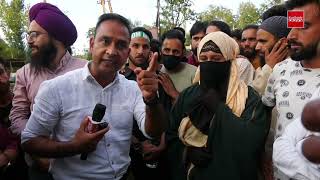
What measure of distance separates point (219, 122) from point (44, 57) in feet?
5.20

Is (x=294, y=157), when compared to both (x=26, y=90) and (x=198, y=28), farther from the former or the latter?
(x=198, y=28)

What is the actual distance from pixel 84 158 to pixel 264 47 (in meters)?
2.38

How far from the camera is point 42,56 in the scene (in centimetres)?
317

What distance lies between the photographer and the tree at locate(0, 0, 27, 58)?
32875mm

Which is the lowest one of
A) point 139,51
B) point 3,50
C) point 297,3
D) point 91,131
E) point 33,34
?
point 3,50

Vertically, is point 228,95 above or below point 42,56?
below

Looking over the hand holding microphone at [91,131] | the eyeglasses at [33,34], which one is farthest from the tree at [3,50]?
the hand holding microphone at [91,131]

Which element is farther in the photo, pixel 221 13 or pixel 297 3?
pixel 221 13

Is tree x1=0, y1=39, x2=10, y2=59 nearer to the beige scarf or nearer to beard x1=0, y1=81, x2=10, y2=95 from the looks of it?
beard x1=0, y1=81, x2=10, y2=95

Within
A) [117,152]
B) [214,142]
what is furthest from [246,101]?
[117,152]

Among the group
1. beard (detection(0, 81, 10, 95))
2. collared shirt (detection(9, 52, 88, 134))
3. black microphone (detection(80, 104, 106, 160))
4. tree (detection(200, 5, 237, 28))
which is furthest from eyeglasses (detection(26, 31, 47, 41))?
tree (detection(200, 5, 237, 28))

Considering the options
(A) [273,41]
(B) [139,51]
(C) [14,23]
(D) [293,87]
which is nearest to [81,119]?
(D) [293,87]

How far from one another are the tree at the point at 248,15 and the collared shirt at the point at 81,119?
38512 mm

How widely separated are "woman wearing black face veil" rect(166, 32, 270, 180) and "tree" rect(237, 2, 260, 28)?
124 feet
